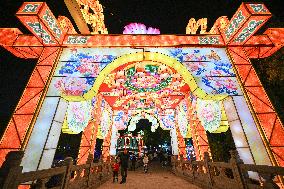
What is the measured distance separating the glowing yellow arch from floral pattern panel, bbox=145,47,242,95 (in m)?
0.16

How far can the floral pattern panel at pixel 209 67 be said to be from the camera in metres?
7.34

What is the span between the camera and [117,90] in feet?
Result: 41.8

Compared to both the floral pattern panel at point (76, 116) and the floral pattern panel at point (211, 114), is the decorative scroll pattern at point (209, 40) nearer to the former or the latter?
the floral pattern panel at point (211, 114)

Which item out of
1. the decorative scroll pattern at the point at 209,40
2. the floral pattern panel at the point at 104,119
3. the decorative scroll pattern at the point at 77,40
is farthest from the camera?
the floral pattern panel at the point at 104,119

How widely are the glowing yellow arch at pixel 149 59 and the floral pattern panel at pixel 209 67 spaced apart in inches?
6.1

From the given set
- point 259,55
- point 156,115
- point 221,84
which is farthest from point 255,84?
point 156,115

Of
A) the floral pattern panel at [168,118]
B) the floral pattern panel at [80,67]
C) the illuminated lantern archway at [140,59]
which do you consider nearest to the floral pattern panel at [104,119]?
the illuminated lantern archway at [140,59]

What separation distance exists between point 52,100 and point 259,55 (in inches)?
353

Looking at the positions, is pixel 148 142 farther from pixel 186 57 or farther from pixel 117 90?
pixel 186 57

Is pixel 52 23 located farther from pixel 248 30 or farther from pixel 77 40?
pixel 248 30

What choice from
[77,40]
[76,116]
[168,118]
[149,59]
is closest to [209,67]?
[149,59]

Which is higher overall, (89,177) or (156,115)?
(156,115)

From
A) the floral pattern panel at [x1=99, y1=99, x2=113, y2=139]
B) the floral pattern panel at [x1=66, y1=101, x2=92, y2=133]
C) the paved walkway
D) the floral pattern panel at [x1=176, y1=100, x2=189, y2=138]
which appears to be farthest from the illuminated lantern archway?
the floral pattern panel at [x1=99, y1=99, x2=113, y2=139]

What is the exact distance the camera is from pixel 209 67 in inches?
307
